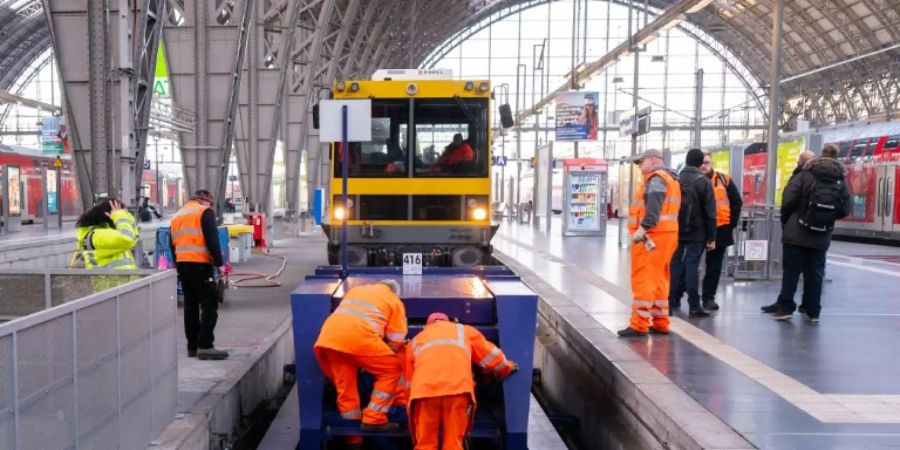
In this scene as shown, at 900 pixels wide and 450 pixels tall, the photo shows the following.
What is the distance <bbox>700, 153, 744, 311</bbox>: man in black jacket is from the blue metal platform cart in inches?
168

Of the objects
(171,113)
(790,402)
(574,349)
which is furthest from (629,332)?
(171,113)

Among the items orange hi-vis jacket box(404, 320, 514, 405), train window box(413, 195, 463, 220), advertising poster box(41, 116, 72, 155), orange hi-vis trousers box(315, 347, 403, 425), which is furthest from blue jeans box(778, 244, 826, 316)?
advertising poster box(41, 116, 72, 155)

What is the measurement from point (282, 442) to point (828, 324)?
610 centimetres

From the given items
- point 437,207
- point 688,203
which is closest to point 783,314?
point 688,203

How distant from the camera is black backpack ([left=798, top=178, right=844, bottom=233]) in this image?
817 cm

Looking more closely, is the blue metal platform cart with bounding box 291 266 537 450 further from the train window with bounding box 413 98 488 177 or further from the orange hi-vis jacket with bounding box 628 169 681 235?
the train window with bounding box 413 98 488 177

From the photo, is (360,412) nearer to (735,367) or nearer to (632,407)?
(632,407)

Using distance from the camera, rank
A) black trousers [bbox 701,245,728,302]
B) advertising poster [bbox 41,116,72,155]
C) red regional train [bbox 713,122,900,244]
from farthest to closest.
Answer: advertising poster [bbox 41,116,72,155], red regional train [bbox 713,122,900,244], black trousers [bbox 701,245,728,302]

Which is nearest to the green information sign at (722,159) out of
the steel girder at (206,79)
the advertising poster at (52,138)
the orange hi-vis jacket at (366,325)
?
the steel girder at (206,79)

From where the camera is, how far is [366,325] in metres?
5.13

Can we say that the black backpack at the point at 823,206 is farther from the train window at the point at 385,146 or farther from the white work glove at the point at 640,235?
the train window at the point at 385,146

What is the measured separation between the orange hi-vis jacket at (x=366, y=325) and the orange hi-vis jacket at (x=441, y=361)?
0.67 feet

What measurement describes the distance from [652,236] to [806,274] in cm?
237

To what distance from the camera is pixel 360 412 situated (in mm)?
5508
